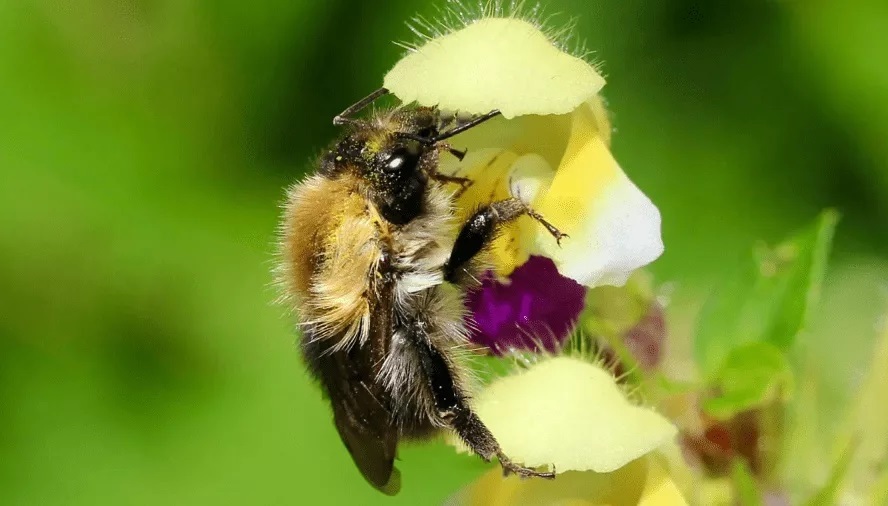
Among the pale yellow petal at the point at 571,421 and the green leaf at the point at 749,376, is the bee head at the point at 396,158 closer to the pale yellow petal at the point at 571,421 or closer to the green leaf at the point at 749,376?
the pale yellow petal at the point at 571,421

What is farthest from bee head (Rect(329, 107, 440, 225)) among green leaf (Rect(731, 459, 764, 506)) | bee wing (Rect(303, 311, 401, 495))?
green leaf (Rect(731, 459, 764, 506))

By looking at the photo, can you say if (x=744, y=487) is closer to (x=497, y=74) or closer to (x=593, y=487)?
(x=593, y=487)

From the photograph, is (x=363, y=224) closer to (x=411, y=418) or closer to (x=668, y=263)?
(x=411, y=418)

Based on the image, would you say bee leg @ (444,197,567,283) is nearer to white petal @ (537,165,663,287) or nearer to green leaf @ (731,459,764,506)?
white petal @ (537,165,663,287)

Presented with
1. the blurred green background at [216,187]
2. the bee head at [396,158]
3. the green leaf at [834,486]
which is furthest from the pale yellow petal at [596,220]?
the blurred green background at [216,187]

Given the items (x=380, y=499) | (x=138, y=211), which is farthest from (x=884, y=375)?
(x=138, y=211)

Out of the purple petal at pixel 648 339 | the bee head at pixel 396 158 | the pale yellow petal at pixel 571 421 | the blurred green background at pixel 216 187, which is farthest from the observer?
the blurred green background at pixel 216 187
